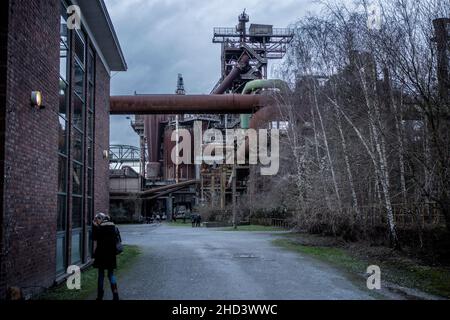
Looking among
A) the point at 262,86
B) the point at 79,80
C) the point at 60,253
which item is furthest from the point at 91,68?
the point at 262,86

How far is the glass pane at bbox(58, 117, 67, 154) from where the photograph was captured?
10367 millimetres

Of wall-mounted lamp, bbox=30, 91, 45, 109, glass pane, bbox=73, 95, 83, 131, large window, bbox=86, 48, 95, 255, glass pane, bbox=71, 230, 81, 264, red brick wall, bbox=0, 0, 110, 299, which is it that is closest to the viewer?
red brick wall, bbox=0, 0, 110, 299

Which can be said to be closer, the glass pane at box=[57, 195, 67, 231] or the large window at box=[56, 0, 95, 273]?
the glass pane at box=[57, 195, 67, 231]

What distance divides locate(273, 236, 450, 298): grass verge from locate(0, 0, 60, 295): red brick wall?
6870mm

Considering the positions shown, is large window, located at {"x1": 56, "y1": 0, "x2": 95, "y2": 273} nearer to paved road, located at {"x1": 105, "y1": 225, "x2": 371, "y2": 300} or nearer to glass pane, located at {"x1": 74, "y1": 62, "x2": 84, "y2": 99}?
glass pane, located at {"x1": 74, "y1": 62, "x2": 84, "y2": 99}

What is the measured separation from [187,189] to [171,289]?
48.8 meters

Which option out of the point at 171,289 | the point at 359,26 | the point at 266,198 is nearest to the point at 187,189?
the point at 266,198

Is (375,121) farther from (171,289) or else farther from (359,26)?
(171,289)

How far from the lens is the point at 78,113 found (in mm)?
12352

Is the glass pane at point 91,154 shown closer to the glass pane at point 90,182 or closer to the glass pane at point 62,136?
the glass pane at point 90,182

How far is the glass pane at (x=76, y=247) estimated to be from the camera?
11.7m

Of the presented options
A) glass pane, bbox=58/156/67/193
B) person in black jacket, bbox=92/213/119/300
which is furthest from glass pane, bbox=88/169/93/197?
person in black jacket, bbox=92/213/119/300

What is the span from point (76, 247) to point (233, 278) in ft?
13.3
